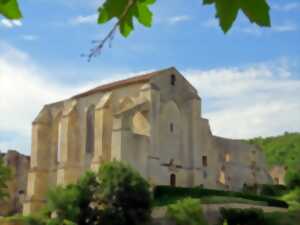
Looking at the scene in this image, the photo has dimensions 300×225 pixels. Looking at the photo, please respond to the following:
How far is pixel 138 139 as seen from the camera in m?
37.1

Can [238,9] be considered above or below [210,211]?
above

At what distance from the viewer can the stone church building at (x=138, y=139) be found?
37.4 meters

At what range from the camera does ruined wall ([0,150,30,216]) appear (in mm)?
47625

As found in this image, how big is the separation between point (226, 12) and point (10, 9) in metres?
0.55

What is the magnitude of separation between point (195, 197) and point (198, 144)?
22.9ft

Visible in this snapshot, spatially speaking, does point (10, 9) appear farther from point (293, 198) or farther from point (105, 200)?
point (293, 198)

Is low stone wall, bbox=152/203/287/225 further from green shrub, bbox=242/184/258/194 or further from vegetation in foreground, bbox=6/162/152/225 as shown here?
green shrub, bbox=242/184/258/194

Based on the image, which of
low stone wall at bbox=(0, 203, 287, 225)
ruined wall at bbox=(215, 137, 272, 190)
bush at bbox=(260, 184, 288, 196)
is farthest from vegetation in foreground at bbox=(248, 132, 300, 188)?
low stone wall at bbox=(0, 203, 287, 225)

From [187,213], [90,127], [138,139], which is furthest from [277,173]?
[187,213]

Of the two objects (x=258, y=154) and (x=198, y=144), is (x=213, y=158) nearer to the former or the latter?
(x=198, y=144)

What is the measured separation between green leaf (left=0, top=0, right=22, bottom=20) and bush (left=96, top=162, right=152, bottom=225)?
27328 millimetres

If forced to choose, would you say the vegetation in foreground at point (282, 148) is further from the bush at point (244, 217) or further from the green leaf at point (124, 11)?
the green leaf at point (124, 11)

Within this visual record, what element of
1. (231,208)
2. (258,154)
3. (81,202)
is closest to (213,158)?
(258,154)

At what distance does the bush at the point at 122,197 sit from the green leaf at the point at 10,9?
27328 millimetres
